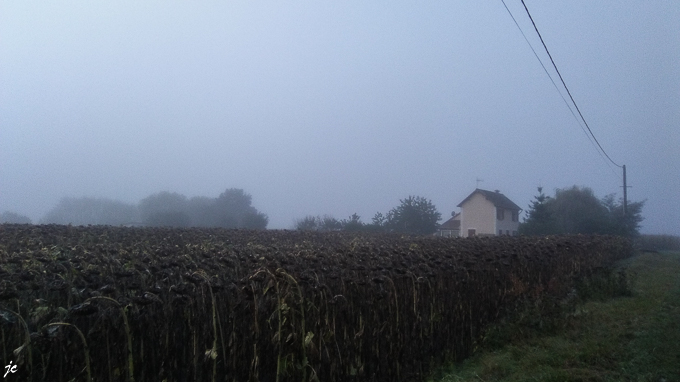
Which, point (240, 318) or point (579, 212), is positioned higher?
point (579, 212)

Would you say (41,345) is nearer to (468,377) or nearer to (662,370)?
(468,377)

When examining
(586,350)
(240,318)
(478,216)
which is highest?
(478,216)

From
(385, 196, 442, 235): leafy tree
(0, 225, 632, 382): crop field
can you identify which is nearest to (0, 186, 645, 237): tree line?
(385, 196, 442, 235): leafy tree

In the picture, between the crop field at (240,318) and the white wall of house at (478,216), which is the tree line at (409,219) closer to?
the white wall of house at (478,216)

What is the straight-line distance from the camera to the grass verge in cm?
660

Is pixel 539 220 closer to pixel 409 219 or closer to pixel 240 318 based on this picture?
pixel 409 219

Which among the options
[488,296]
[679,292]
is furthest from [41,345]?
[679,292]

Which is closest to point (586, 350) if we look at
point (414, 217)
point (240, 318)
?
point (240, 318)

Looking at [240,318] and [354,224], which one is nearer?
[240,318]

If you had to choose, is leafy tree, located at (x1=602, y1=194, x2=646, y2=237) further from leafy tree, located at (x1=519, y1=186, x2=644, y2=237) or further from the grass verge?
the grass verge

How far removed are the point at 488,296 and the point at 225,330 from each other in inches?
214

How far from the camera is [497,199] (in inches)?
2094

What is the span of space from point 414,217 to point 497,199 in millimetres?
15133

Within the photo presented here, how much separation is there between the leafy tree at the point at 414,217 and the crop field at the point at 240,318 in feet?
191
